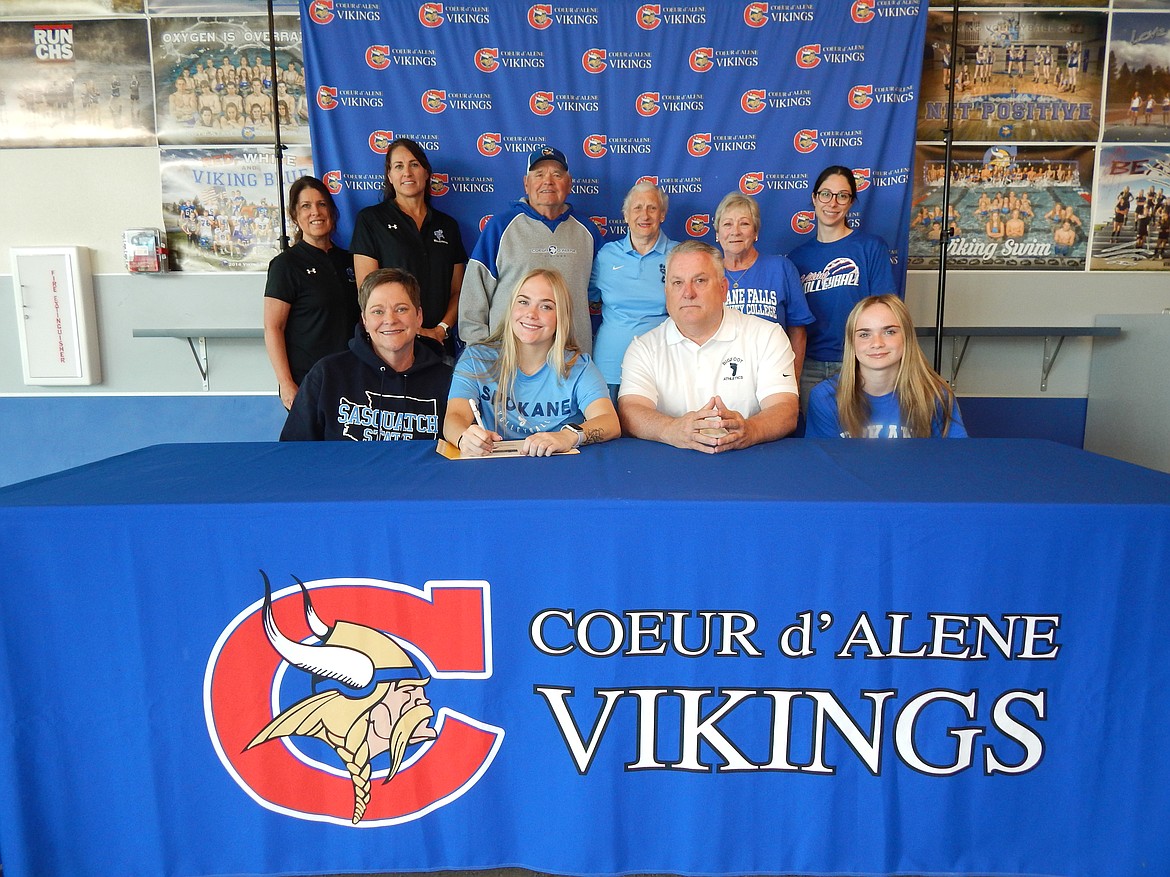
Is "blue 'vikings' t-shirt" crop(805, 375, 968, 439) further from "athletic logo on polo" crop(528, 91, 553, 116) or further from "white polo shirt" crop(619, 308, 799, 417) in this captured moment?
"athletic logo on polo" crop(528, 91, 553, 116)

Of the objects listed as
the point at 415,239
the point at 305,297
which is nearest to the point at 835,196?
the point at 415,239

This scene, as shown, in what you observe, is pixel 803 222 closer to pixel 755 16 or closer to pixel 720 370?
pixel 755 16

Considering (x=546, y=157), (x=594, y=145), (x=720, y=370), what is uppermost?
(x=594, y=145)

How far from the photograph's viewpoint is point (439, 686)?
1145 millimetres

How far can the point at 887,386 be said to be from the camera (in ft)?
5.67

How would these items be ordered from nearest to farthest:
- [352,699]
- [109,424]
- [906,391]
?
[352,699] < [906,391] < [109,424]

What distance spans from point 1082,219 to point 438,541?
3305mm

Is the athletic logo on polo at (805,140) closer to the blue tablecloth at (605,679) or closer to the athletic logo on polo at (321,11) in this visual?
the athletic logo on polo at (321,11)

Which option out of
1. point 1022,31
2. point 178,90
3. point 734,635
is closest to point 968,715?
point 734,635

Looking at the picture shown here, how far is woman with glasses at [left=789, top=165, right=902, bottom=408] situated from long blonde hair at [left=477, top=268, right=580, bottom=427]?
115 cm

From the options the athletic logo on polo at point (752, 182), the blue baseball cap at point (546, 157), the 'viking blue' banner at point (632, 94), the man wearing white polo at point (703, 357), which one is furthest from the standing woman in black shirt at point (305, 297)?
the athletic logo on polo at point (752, 182)

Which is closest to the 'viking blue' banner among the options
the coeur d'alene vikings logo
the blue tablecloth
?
the blue tablecloth

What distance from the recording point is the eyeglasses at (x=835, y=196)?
250 cm

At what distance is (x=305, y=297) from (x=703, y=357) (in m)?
1.56
